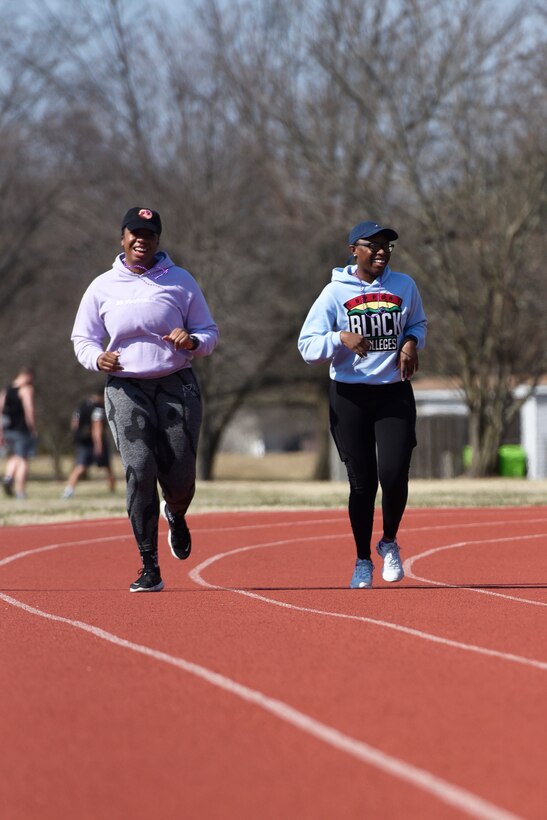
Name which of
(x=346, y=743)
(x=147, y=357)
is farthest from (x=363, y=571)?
(x=346, y=743)

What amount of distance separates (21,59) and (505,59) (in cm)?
1434

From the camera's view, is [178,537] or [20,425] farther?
[20,425]

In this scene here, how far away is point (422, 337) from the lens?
931 cm

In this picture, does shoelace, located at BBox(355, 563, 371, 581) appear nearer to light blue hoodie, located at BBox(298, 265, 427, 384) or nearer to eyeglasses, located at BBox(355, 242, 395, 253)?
light blue hoodie, located at BBox(298, 265, 427, 384)

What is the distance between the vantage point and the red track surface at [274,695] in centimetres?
440

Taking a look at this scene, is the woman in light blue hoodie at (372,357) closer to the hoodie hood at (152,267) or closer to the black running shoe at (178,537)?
the hoodie hood at (152,267)

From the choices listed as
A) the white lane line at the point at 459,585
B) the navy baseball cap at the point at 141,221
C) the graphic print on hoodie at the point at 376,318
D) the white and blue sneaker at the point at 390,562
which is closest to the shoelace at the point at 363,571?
the white and blue sneaker at the point at 390,562

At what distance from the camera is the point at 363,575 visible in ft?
31.2

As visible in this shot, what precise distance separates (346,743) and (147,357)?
4337 mm

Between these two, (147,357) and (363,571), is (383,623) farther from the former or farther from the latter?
(147,357)

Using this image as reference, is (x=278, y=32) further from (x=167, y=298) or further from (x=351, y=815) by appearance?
(x=351, y=815)

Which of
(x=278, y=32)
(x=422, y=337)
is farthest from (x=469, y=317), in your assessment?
(x=422, y=337)

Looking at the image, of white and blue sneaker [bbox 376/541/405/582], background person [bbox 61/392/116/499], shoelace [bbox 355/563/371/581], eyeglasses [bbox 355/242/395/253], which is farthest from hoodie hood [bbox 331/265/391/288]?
background person [bbox 61/392/116/499]

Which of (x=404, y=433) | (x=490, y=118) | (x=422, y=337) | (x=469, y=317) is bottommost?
(x=404, y=433)
